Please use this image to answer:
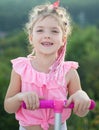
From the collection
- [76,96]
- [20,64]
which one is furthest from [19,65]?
[76,96]

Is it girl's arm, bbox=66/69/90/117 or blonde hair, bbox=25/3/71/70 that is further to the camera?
blonde hair, bbox=25/3/71/70

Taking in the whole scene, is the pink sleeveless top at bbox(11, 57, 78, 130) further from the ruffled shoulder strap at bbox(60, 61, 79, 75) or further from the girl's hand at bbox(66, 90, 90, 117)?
the girl's hand at bbox(66, 90, 90, 117)

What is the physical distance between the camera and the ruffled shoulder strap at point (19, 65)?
2.92m

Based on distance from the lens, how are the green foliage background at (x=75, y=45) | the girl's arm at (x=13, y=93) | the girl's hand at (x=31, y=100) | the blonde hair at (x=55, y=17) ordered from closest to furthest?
1. the girl's hand at (x=31, y=100)
2. the girl's arm at (x=13, y=93)
3. the blonde hair at (x=55, y=17)
4. the green foliage background at (x=75, y=45)

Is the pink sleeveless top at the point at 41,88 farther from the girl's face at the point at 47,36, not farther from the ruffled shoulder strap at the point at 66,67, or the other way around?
the girl's face at the point at 47,36

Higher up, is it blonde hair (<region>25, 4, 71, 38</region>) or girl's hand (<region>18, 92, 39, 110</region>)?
blonde hair (<region>25, 4, 71, 38</region>)

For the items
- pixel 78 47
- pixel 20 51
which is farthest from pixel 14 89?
pixel 78 47

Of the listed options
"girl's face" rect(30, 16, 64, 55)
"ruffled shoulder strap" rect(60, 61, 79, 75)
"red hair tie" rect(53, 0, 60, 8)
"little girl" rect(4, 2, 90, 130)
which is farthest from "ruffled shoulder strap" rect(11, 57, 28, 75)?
"red hair tie" rect(53, 0, 60, 8)

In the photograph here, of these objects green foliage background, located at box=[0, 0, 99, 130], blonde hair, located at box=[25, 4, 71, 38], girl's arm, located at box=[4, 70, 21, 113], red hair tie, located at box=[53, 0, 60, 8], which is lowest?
green foliage background, located at box=[0, 0, 99, 130]

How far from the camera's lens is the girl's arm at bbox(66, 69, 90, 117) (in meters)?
2.64

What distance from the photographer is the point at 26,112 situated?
9.59ft

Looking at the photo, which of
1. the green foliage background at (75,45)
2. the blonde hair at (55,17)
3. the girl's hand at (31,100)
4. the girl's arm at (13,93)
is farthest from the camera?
the green foliage background at (75,45)

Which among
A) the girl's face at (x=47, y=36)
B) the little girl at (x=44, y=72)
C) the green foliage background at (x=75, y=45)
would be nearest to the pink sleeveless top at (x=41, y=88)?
the little girl at (x=44, y=72)

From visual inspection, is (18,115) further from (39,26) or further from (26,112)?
(39,26)
